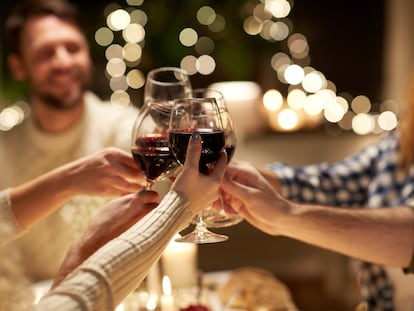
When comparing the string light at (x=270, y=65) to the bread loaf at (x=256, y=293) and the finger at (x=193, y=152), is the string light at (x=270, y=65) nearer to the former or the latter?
the bread loaf at (x=256, y=293)

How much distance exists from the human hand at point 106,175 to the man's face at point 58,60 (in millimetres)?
1026

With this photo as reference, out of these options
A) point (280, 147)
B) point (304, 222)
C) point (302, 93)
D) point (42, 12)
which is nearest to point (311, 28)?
point (302, 93)

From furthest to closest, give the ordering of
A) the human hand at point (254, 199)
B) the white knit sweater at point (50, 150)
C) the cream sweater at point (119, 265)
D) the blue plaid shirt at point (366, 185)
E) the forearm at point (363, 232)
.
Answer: the white knit sweater at point (50, 150) < the blue plaid shirt at point (366, 185) < the forearm at point (363, 232) < the human hand at point (254, 199) < the cream sweater at point (119, 265)

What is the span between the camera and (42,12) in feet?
8.05

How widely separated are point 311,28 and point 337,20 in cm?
23

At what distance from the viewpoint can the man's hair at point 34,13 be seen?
2445 millimetres

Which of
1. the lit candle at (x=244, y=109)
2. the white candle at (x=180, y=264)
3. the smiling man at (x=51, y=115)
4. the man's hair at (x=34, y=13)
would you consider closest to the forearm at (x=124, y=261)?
the white candle at (x=180, y=264)

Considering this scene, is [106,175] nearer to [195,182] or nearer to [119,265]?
[195,182]

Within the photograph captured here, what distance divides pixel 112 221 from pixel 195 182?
0.66ft

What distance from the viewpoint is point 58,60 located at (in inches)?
93.2

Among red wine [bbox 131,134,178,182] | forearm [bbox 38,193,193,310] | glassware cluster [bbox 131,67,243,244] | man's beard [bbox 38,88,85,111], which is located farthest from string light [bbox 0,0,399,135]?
forearm [bbox 38,193,193,310]

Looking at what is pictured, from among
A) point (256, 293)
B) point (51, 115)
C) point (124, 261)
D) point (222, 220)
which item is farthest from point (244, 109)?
point (124, 261)

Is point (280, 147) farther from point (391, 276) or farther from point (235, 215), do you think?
point (235, 215)

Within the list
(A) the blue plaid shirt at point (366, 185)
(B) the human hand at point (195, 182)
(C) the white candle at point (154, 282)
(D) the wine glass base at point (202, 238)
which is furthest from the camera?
(A) the blue plaid shirt at point (366, 185)
